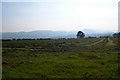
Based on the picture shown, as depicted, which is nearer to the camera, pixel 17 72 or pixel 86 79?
pixel 86 79

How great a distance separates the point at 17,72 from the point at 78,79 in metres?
7.07

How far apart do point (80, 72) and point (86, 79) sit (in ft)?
9.05

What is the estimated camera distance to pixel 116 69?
72.0ft

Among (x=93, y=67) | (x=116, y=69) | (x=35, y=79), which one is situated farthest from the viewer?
(x=93, y=67)

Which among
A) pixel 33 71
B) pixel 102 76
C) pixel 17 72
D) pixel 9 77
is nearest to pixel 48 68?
pixel 33 71

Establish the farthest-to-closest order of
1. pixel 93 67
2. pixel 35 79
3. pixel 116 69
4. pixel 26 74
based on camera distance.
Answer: pixel 93 67 < pixel 116 69 < pixel 26 74 < pixel 35 79

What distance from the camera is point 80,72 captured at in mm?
21125

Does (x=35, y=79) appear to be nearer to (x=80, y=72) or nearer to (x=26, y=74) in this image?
(x=26, y=74)

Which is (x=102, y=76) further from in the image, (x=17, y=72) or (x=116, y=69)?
(x=17, y=72)

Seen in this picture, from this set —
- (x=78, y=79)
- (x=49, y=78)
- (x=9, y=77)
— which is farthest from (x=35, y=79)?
(x=78, y=79)

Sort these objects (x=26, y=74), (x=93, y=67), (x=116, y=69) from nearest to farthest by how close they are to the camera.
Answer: (x=26, y=74) < (x=116, y=69) < (x=93, y=67)

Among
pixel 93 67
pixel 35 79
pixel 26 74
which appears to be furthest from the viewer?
pixel 93 67

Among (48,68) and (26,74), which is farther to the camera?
(48,68)

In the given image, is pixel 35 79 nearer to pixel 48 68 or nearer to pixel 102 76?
pixel 48 68
